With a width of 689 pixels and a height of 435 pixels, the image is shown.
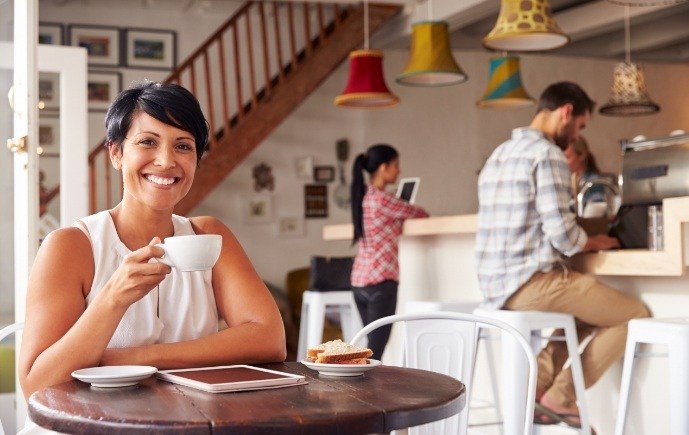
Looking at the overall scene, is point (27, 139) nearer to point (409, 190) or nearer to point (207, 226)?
point (207, 226)

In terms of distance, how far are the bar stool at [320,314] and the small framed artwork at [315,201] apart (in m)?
3.84

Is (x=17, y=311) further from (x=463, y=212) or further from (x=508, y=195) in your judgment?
(x=463, y=212)

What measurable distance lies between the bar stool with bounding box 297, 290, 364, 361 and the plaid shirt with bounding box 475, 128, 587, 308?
5.49ft

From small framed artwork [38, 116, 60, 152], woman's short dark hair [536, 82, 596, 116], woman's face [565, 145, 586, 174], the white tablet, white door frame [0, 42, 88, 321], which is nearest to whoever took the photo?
woman's short dark hair [536, 82, 596, 116]

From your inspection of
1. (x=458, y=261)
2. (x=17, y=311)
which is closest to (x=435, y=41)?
(x=458, y=261)

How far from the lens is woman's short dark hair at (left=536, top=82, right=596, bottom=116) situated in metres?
4.13

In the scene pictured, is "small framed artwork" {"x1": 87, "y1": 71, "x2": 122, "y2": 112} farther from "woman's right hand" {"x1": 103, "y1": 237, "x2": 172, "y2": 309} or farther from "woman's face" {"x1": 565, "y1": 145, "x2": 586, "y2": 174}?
"woman's right hand" {"x1": 103, "y1": 237, "x2": 172, "y2": 309}

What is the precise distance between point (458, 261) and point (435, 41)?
1.47 meters

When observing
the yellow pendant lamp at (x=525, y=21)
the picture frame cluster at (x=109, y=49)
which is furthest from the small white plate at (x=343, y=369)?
the picture frame cluster at (x=109, y=49)

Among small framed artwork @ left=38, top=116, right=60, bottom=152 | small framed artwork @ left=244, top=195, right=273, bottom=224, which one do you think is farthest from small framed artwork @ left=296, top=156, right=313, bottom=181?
small framed artwork @ left=38, top=116, right=60, bottom=152

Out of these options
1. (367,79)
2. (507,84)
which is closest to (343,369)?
(367,79)

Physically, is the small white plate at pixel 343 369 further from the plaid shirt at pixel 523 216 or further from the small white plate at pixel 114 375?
the plaid shirt at pixel 523 216

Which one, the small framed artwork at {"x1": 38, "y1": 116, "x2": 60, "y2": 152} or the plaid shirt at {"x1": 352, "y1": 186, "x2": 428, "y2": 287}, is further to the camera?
the plaid shirt at {"x1": 352, "y1": 186, "x2": 428, "y2": 287}

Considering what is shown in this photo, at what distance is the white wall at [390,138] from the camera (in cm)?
959
